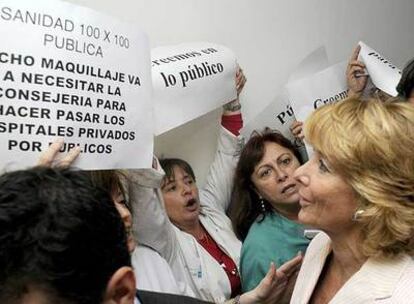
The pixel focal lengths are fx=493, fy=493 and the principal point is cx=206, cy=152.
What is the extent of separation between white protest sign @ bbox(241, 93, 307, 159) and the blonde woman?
2.28 feet

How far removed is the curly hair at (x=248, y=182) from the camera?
5.67ft

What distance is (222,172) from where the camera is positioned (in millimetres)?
1755

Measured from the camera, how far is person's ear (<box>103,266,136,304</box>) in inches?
21.2

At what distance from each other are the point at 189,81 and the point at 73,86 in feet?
1.56

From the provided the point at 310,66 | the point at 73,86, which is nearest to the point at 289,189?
the point at 310,66

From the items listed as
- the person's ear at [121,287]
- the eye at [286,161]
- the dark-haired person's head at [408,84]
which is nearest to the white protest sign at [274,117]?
the eye at [286,161]

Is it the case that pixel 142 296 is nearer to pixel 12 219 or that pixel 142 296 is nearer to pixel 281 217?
pixel 12 219

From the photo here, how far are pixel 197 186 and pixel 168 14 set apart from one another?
1.95 ft

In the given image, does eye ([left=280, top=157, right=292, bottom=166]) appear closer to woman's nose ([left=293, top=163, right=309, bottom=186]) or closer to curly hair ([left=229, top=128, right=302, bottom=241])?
curly hair ([left=229, top=128, right=302, bottom=241])

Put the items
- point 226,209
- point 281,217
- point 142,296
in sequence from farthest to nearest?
point 226,209, point 281,217, point 142,296

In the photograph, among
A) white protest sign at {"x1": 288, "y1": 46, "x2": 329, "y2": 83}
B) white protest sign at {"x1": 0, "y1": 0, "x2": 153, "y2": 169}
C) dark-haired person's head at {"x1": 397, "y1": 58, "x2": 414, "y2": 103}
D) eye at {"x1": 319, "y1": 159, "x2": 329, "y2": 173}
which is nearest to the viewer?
white protest sign at {"x1": 0, "y1": 0, "x2": 153, "y2": 169}

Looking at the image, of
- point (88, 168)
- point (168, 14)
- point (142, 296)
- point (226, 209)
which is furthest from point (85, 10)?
point (226, 209)

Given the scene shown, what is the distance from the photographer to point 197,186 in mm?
1742

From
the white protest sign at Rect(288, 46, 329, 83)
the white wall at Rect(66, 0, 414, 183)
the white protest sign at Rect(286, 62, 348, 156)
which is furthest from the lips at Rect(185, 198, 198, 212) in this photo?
the white protest sign at Rect(288, 46, 329, 83)
